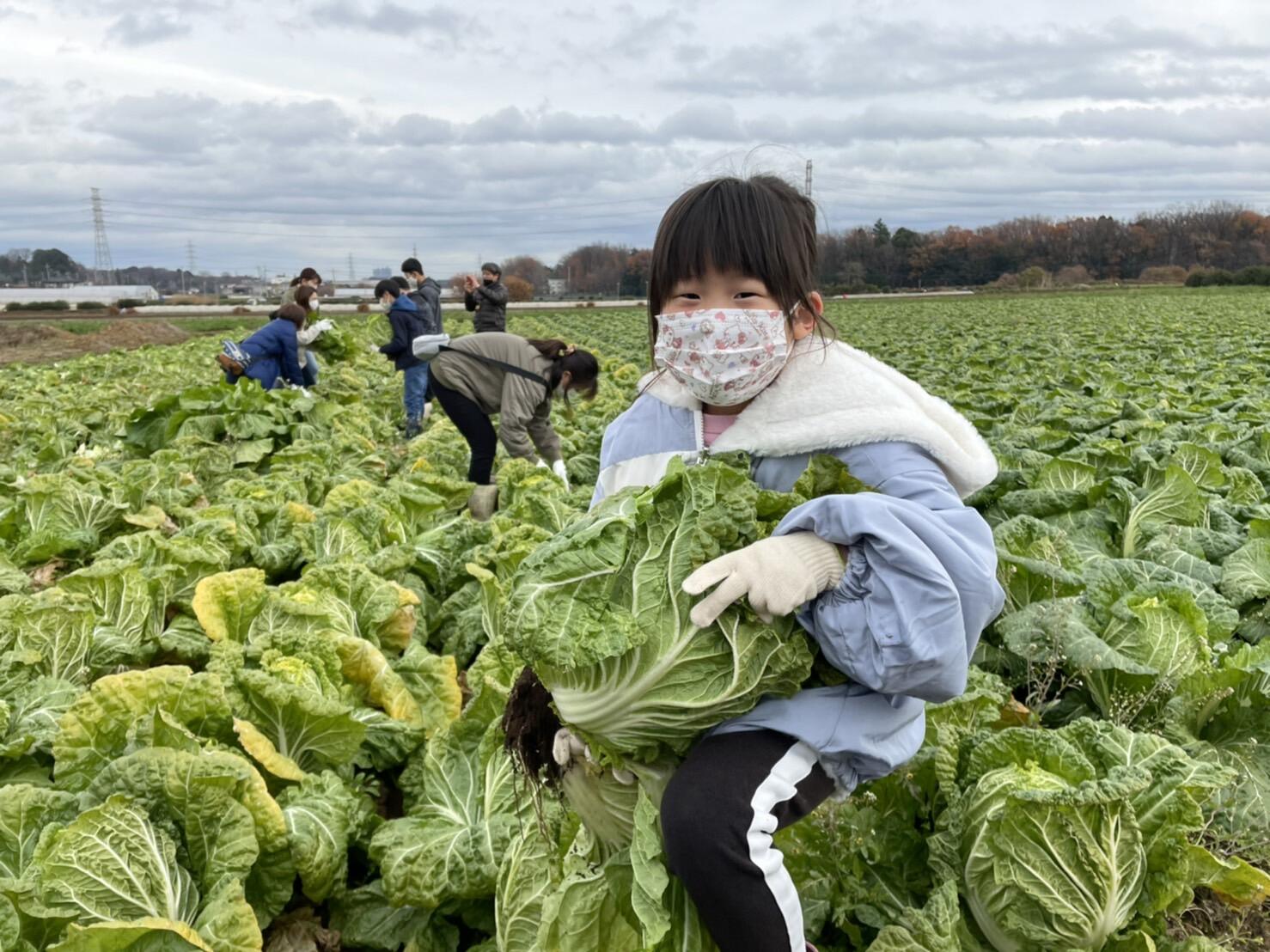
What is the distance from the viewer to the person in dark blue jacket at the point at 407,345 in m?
11.8

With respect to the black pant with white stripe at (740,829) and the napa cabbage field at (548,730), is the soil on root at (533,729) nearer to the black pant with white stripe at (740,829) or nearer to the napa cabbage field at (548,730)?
the napa cabbage field at (548,730)

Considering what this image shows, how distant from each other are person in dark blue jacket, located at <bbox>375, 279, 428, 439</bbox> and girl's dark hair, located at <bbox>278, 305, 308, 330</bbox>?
0.97 m

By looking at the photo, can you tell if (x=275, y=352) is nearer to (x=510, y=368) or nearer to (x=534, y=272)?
(x=510, y=368)

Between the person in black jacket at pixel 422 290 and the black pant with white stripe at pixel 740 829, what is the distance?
1116cm

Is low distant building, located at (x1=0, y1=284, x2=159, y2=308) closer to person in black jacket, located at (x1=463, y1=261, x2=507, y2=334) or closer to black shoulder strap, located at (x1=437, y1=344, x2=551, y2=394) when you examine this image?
person in black jacket, located at (x1=463, y1=261, x2=507, y2=334)

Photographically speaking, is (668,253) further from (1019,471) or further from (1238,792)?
(1019,471)

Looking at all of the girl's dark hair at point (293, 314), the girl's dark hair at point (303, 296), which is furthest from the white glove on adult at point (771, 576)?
the girl's dark hair at point (303, 296)

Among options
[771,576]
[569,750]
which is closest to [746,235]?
[771,576]

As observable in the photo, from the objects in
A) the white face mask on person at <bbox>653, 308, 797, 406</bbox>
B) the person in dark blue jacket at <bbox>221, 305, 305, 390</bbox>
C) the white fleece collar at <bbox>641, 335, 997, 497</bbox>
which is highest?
the white face mask on person at <bbox>653, 308, 797, 406</bbox>

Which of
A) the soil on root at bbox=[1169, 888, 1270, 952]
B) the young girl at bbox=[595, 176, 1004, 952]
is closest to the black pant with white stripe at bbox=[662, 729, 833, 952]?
the young girl at bbox=[595, 176, 1004, 952]

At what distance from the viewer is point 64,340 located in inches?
1159

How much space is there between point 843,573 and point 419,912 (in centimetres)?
190

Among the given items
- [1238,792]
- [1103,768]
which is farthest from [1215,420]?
[1103,768]

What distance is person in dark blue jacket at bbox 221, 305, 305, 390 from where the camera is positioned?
1141 centimetres
